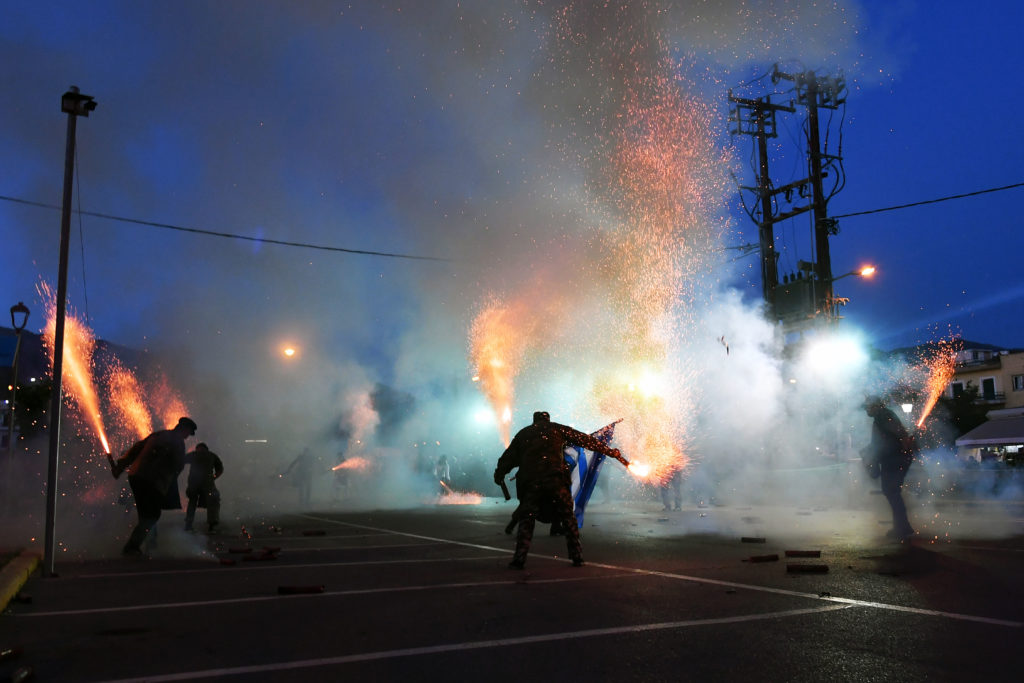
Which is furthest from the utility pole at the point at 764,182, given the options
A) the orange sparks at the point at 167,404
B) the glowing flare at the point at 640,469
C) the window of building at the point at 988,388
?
the window of building at the point at 988,388

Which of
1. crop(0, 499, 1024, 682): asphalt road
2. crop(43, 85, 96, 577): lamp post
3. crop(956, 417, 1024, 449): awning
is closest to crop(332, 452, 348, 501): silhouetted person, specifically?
crop(0, 499, 1024, 682): asphalt road

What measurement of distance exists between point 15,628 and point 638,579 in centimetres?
467

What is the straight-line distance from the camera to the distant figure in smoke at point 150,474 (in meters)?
9.34

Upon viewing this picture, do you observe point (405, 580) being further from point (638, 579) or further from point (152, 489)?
point (152, 489)

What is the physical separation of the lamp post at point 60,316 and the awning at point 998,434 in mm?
28540

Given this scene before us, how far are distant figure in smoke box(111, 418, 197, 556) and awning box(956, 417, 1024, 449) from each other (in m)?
27.0

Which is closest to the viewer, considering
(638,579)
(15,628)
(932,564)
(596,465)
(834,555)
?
(15,628)

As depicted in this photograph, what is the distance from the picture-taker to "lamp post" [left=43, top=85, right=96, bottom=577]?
7.50 m

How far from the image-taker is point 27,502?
61.6ft

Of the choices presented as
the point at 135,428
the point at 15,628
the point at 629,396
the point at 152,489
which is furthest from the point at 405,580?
the point at 135,428

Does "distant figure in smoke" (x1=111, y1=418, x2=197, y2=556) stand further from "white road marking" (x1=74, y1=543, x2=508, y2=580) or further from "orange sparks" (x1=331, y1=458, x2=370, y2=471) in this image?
"orange sparks" (x1=331, y1=458, x2=370, y2=471)

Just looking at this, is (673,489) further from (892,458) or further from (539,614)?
(539,614)

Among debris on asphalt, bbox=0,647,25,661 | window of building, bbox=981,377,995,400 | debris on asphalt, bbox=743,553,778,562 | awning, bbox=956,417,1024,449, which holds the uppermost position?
window of building, bbox=981,377,995,400

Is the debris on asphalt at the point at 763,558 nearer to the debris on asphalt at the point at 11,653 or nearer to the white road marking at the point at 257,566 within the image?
the white road marking at the point at 257,566
